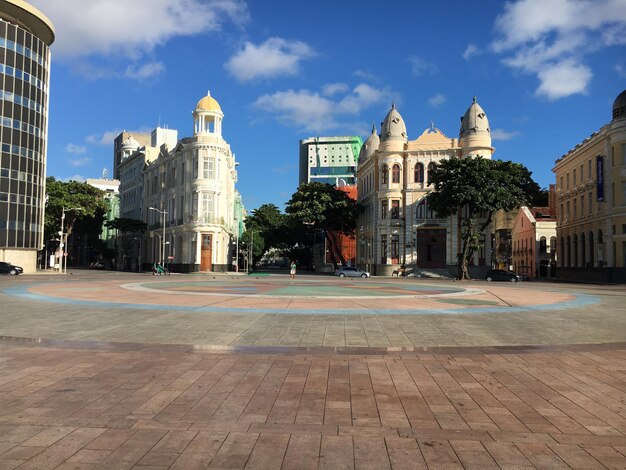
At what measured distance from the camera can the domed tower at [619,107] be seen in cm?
5097

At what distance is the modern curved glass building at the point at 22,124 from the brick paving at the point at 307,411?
56.5m

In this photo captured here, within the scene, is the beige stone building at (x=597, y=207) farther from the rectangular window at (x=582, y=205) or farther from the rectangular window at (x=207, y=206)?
the rectangular window at (x=207, y=206)

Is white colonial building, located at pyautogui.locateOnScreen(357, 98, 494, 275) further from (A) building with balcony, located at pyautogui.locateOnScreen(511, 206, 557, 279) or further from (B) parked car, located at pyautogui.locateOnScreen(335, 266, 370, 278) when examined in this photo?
(A) building with balcony, located at pyautogui.locateOnScreen(511, 206, 557, 279)

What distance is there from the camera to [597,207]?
177 feet

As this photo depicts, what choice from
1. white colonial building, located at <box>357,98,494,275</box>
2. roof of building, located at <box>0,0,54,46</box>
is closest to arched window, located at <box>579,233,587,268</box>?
white colonial building, located at <box>357,98,494,275</box>

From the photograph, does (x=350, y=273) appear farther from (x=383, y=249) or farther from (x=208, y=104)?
(x=208, y=104)

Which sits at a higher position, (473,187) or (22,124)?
(22,124)

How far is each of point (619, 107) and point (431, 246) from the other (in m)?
25.9

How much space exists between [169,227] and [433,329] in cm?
6498

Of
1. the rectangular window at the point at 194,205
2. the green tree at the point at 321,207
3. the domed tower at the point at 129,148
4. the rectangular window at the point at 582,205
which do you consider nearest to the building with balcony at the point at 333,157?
the domed tower at the point at 129,148

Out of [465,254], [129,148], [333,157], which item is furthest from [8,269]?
[333,157]

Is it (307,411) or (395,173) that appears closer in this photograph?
(307,411)

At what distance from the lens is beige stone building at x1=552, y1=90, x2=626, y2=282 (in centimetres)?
5009


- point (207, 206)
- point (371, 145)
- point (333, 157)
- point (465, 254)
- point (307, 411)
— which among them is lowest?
point (307, 411)
